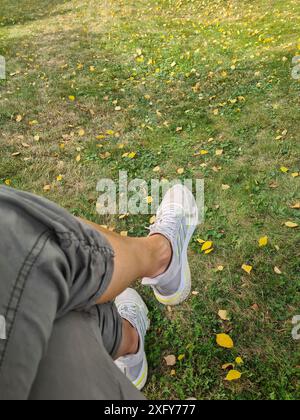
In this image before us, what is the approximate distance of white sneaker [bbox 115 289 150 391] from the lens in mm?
2184

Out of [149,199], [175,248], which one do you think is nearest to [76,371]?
[175,248]

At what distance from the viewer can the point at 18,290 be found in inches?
43.4

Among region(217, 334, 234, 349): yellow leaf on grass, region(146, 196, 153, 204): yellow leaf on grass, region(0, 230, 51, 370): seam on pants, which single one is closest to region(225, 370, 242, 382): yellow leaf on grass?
region(217, 334, 234, 349): yellow leaf on grass

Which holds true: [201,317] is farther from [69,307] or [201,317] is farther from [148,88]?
[148,88]

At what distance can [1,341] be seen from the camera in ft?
3.48

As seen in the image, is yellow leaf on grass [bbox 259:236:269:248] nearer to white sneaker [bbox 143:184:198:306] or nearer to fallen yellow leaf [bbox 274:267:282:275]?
fallen yellow leaf [bbox 274:267:282:275]

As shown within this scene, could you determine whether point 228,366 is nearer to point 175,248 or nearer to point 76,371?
point 175,248

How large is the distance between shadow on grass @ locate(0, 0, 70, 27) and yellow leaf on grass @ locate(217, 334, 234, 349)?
27.3ft

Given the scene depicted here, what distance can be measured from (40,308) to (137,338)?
1276 millimetres

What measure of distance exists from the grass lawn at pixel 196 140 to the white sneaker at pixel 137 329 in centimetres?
10

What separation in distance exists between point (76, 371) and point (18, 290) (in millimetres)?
297

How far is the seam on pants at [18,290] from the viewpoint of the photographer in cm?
106

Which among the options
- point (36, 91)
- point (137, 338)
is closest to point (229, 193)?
point (137, 338)

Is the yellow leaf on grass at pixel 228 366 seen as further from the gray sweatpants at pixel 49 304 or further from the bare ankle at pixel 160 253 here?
the gray sweatpants at pixel 49 304
